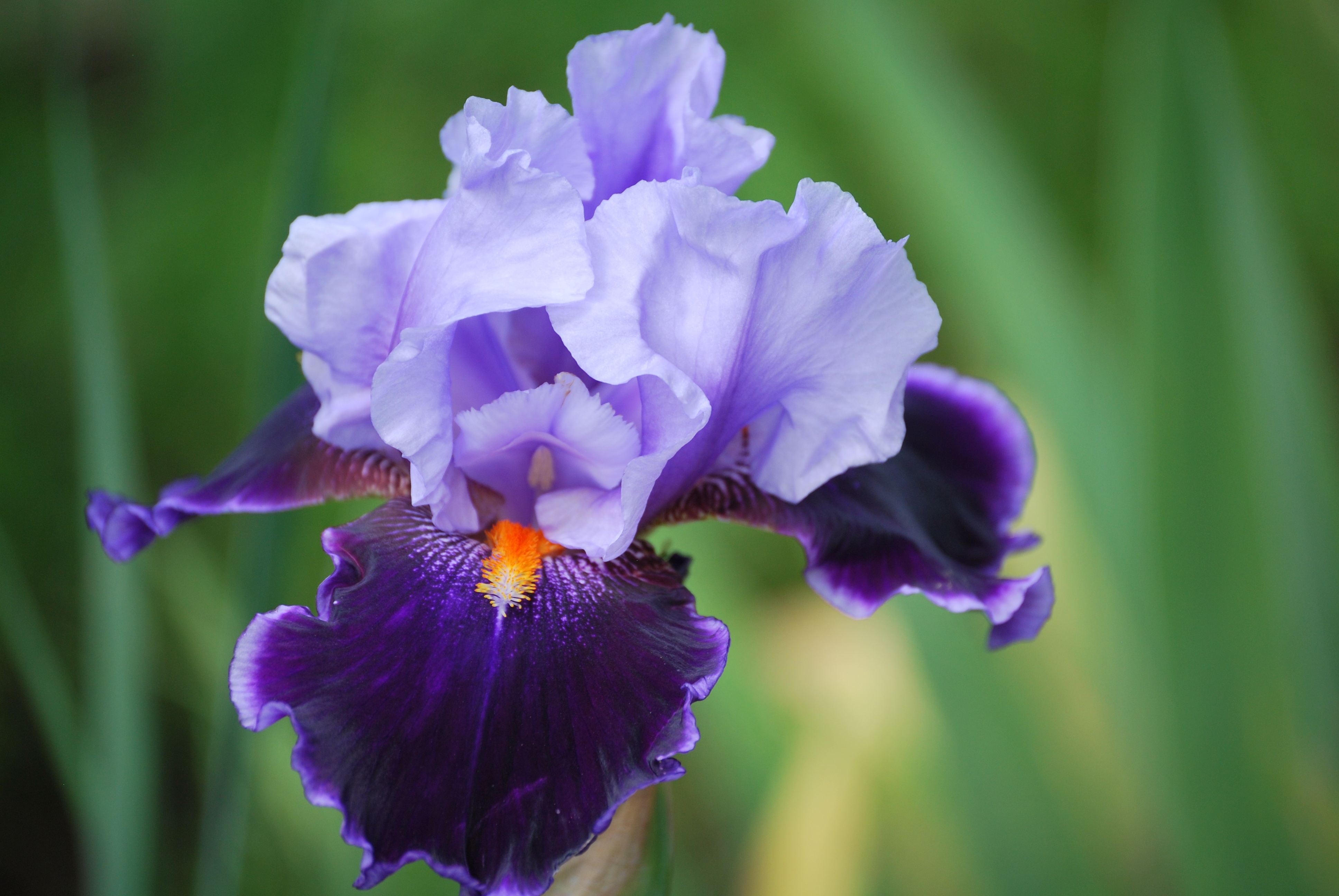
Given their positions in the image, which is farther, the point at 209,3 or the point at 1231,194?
the point at 209,3

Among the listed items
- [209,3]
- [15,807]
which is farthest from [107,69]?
[15,807]

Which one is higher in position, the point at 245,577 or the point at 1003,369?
the point at 245,577

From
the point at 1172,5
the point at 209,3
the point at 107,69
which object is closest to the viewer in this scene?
the point at 1172,5

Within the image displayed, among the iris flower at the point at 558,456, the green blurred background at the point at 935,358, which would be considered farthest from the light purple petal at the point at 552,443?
the green blurred background at the point at 935,358

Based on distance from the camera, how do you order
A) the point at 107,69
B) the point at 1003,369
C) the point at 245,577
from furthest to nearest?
the point at 107,69, the point at 1003,369, the point at 245,577

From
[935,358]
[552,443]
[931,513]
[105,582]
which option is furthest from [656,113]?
[935,358]

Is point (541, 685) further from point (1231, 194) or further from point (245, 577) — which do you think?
point (1231, 194)

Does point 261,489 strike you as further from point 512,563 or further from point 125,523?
point 512,563
